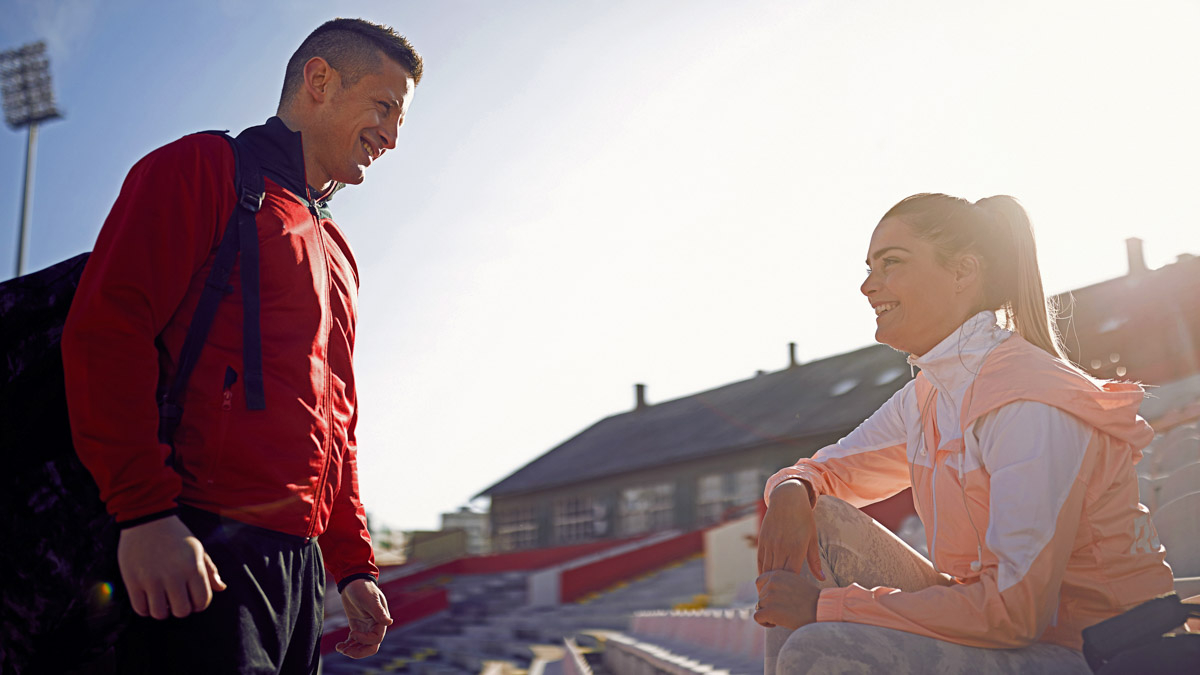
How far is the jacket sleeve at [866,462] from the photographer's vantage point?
227cm

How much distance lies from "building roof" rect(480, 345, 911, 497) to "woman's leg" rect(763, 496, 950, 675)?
54.5ft

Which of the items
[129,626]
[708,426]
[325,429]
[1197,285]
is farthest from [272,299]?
[708,426]

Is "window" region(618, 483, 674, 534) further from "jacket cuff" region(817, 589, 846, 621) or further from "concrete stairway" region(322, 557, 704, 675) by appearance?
"jacket cuff" region(817, 589, 846, 621)

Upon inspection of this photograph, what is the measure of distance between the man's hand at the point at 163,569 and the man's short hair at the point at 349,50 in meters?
1.07

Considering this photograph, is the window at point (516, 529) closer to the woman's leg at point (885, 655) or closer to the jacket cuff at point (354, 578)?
the jacket cuff at point (354, 578)

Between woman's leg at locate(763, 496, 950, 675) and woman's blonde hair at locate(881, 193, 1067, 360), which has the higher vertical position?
woman's blonde hair at locate(881, 193, 1067, 360)

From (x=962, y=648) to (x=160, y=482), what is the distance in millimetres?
1439

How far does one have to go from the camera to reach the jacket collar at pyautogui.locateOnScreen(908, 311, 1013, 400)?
1.87 m

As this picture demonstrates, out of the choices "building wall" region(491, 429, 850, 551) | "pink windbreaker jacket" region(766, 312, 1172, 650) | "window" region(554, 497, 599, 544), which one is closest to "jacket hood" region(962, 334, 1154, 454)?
"pink windbreaker jacket" region(766, 312, 1172, 650)

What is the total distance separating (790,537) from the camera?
6.53ft

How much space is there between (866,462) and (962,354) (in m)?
0.54

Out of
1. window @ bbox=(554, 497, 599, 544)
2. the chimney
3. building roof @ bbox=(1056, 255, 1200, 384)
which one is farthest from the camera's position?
window @ bbox=(554, 497, 599, 544)

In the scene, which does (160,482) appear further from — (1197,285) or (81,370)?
(1197,285)

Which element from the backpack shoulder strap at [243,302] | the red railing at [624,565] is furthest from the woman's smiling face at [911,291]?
the red railing at [624,565]
